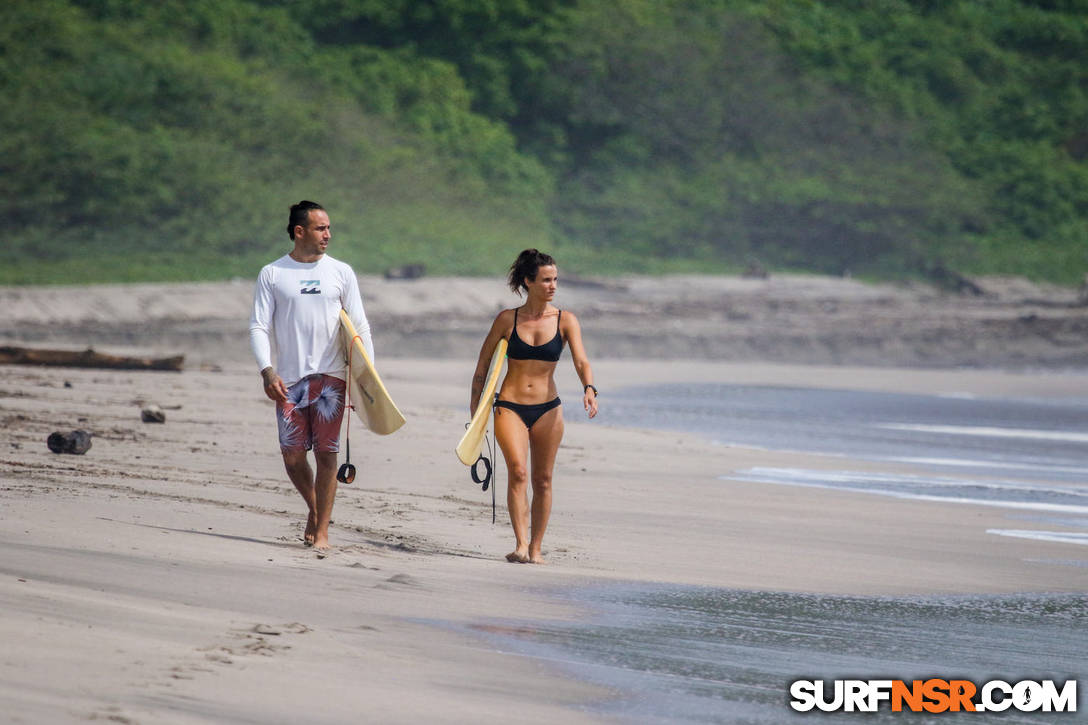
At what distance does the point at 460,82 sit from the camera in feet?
124

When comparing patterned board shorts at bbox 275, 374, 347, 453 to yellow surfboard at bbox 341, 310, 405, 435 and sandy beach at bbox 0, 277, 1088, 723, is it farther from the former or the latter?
sandy beach at bbox 0, 277, 1088, 723

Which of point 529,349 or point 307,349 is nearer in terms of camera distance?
point 307,349

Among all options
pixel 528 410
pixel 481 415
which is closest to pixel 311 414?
pixel 481 415

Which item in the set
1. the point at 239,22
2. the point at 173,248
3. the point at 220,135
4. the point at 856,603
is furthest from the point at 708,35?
the point at 856,603

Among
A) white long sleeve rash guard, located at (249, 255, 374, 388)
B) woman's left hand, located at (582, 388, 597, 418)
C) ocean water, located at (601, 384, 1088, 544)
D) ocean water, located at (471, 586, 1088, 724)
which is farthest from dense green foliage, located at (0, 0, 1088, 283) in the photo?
ocean water, located at (471, 586, 1088, 724)

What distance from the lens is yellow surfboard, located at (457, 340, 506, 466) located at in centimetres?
637

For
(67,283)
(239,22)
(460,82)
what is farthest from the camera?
(460,82)

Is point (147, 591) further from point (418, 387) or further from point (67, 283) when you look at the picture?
point (67, 283)

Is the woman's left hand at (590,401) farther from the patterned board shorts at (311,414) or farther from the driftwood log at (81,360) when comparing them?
the driftwood log at (81,360)

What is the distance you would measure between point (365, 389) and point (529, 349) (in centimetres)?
76

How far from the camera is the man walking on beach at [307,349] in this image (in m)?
6.05

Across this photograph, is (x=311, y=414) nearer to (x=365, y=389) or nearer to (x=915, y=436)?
(x=365, y=389)

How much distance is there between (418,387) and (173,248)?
13.2 metres

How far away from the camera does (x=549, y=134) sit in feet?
126
